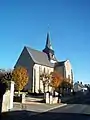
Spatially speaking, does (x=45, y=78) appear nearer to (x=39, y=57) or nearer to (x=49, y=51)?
(x=39, y=57)

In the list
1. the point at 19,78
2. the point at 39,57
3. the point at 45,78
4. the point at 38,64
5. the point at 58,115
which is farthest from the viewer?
the point at 39,57

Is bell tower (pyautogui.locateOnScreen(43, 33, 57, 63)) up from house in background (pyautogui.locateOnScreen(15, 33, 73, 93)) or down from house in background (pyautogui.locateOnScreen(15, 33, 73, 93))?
up

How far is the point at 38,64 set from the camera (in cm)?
8175

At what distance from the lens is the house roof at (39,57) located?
8203 cm

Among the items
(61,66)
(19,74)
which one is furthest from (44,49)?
(19,74)

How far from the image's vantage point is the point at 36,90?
256ft

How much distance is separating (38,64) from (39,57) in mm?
5186

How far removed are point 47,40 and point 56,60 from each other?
890 centimetres

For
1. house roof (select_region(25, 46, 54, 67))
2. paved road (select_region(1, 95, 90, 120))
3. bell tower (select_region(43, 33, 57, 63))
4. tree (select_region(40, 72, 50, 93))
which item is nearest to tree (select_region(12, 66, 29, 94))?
tree (select_region(40, 72, 50, 93))

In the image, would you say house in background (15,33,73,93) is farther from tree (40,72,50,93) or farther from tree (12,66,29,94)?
tree (12,66,29,94)

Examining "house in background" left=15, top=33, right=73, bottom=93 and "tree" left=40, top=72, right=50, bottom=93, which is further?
"house in background" left=15, top=33, right=73, bottom=93

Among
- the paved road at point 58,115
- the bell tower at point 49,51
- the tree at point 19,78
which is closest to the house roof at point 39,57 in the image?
the bell tower at point 49,51

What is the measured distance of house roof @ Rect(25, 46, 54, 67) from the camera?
269 ft

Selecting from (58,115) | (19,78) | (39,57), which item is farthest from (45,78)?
(58,115)
